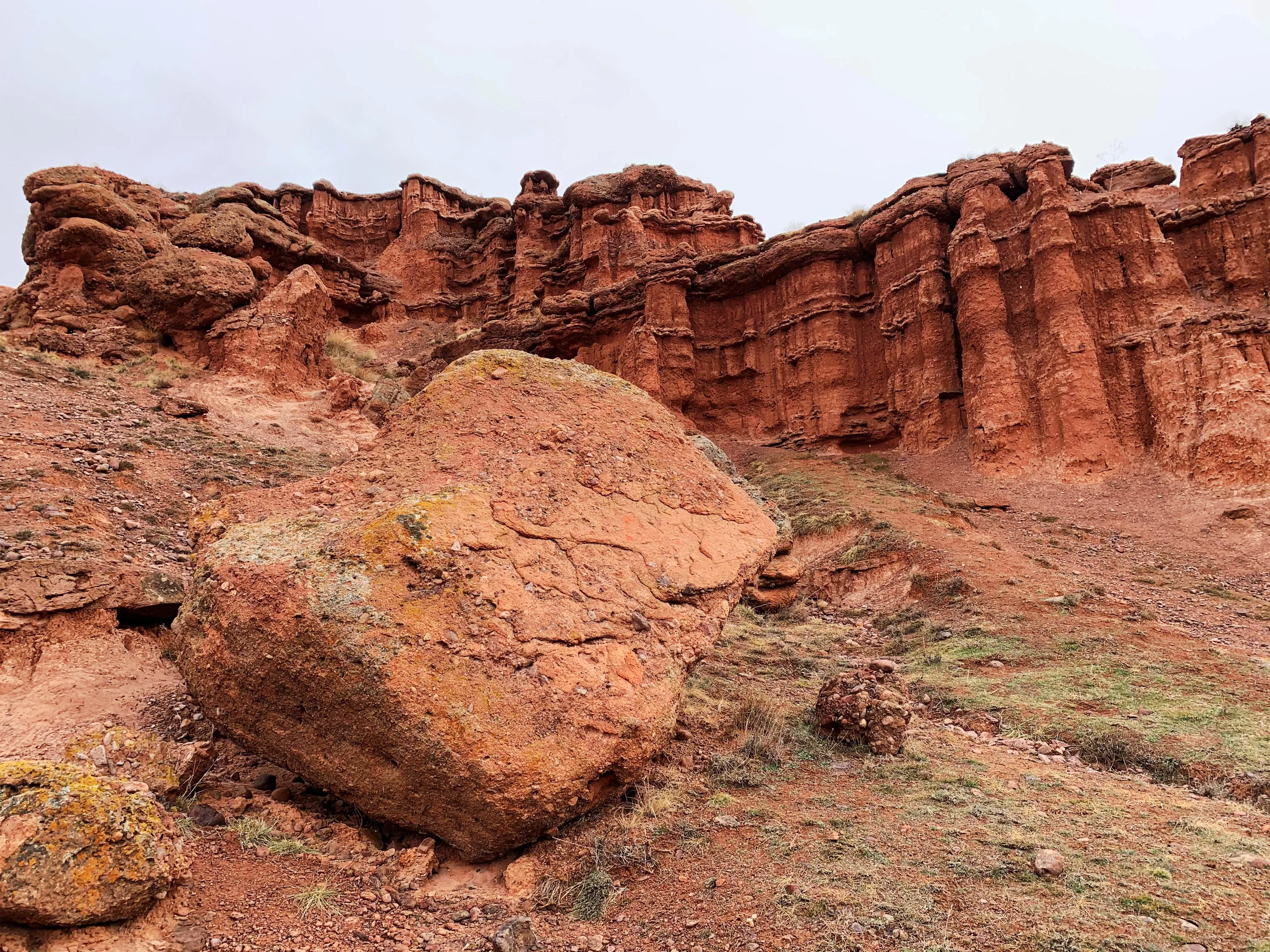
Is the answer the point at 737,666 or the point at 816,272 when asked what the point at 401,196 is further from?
the point at 737,666

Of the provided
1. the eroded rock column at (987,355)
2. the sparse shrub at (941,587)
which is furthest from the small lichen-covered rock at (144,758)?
the eroded rock column at (987,355)

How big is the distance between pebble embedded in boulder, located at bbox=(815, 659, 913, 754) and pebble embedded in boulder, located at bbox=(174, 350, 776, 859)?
132cm

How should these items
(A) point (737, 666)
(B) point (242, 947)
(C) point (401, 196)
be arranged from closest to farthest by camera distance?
(B) point (242, 947)
(A) point (737, 666)
(C) point (401, 196)

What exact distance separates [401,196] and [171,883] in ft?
164

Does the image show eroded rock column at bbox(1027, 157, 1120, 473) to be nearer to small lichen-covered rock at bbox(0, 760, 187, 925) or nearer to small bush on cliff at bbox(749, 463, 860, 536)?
small bush on cliff at bbox(749, 463, 860, 536)

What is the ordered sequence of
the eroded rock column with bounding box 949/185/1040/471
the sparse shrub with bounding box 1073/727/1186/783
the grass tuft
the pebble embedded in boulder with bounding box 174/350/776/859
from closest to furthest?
the grass tuft, the pebble embedded in boulder with bounding box 174/350/776/859, the sparse shrub with bounding box 1073/727/1186/783, the eroded rock column with bounding box 949/185/1040/471

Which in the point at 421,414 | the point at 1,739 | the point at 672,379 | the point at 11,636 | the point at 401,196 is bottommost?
the point at 1,739

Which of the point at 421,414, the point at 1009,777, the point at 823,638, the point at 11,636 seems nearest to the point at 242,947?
the point at 421,414

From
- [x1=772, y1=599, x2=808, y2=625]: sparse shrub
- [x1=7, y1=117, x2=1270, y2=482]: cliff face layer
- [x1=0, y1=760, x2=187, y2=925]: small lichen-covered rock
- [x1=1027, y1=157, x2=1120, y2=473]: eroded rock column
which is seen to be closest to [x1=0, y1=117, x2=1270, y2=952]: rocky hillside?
[x1=0, y1=760, x2=187, y2=925]: small lichen-covered rock

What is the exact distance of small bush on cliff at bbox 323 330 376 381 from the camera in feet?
90.7

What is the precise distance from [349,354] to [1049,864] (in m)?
32.2

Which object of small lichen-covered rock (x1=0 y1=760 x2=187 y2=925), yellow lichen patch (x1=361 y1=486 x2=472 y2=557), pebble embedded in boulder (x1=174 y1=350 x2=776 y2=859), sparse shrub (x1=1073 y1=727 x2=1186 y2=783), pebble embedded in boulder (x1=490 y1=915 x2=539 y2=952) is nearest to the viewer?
small lichen-covered rock (x1=0 y1=760 x2=187 y2=925)

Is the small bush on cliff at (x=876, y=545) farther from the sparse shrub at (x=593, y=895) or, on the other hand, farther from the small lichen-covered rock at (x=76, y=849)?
the small lichen-covered rock at (x=76, y=849)

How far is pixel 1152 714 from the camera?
22.7ft
